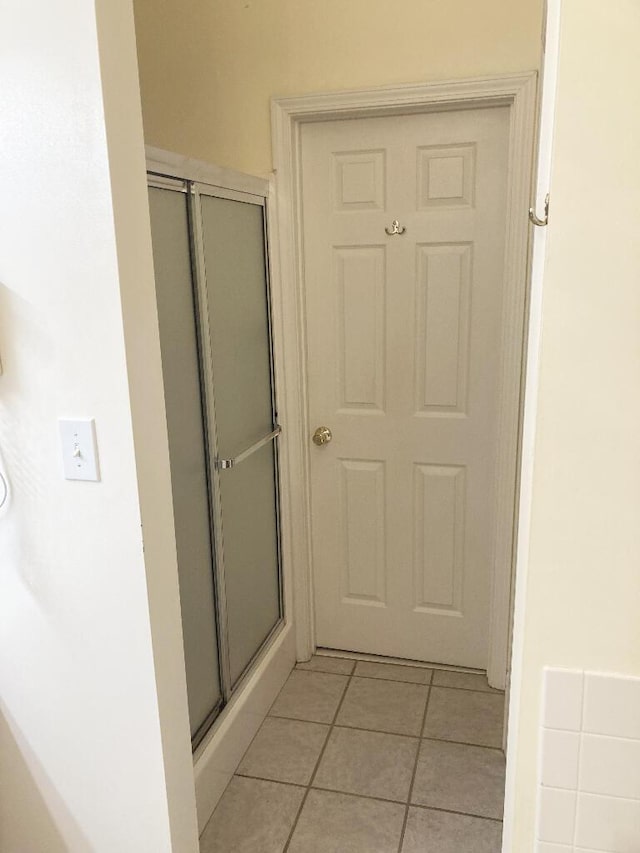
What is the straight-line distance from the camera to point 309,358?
257cm

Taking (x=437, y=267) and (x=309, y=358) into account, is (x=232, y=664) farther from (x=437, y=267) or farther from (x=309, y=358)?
(x=437, y=267)

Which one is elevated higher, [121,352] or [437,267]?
[437,267]

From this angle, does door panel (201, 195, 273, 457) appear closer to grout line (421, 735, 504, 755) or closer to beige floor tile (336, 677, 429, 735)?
beige floor tile (336, 677, 429, 735)

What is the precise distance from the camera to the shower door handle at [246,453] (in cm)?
201

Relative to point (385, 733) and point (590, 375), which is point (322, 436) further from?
point (590, 375)

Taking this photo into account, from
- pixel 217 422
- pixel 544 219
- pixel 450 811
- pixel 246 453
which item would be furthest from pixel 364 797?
pixel 544 219

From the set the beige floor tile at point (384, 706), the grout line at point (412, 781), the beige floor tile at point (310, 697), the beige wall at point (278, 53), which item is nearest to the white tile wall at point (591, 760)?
the grout line at point (412, 781)

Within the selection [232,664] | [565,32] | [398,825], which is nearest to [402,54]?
[565,32]

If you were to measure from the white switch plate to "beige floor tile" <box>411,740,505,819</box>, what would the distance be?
1.42 m

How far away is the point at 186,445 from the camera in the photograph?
1.84 m

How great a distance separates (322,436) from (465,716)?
43.0 inches

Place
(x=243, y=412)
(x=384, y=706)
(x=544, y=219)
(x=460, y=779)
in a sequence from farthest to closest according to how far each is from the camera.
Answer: (x=384, y=706) → (x=243, y=412) → (x=460, y=779) → (x=544, y=219)

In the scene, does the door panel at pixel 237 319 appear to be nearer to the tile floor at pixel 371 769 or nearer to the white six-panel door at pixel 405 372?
the white six-panel door at pixel 405 372

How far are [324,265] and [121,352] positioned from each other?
4.49 ft
